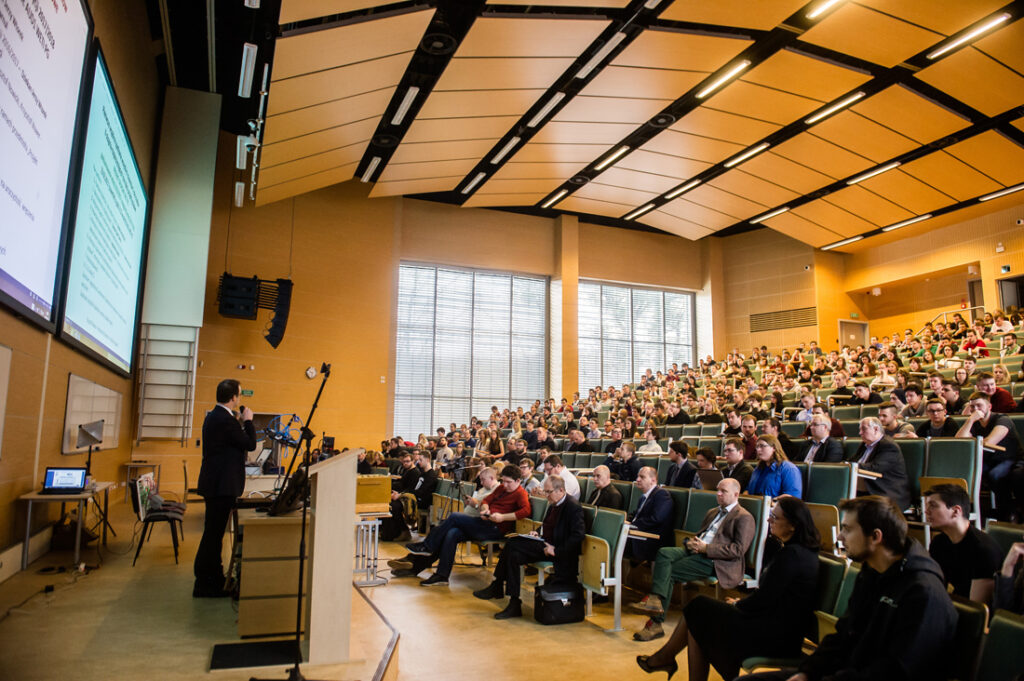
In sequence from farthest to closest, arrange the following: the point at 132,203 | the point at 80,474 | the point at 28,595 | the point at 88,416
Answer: the point at 132,203 < the point at 88,416 < the point at 80,474 < the point at 28,595

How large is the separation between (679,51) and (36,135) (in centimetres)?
731

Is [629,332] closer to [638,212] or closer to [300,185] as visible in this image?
[638,212]

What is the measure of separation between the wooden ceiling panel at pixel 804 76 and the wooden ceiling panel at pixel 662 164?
291 centimetres

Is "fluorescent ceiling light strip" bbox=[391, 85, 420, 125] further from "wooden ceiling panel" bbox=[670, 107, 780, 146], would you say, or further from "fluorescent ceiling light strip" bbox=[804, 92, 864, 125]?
"fluorescent ceiling light strip" bbox=[804, 92, 864, 125]

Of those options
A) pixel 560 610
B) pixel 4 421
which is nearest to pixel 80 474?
pixel 4 421

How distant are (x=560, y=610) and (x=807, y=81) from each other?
8135 mm

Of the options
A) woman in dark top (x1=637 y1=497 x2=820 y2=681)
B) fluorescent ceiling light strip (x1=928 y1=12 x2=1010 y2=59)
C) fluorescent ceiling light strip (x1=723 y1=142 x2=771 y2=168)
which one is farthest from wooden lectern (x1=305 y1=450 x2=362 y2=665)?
fluorescent ceiling light strip (x1=723 y1=142 x2=771 y2=168)

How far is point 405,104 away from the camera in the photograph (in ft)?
32.2

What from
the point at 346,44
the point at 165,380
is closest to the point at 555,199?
the point at 346,44

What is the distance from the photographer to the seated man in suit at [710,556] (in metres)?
3.99

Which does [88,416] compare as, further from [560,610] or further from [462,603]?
[560,610]

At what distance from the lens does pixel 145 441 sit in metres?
11.2

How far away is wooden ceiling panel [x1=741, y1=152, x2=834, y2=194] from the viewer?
11.9 metres

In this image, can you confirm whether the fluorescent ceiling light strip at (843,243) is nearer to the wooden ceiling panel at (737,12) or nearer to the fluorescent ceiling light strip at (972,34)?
the fluorescent ceiling light strip at (972,34)
